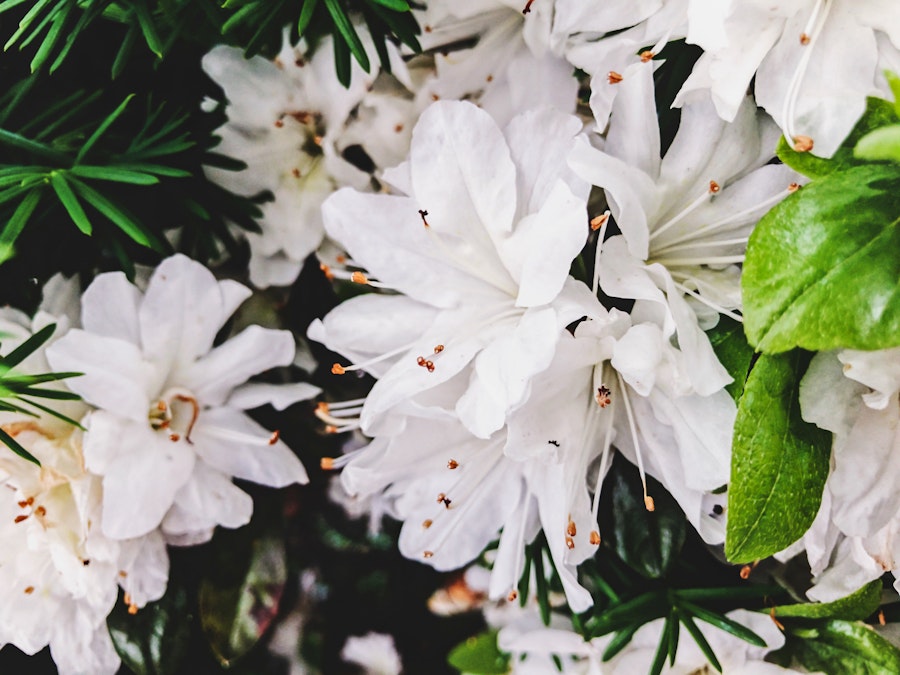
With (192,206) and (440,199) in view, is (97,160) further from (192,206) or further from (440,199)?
(440,199)

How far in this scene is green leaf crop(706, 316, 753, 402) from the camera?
0.52 metres

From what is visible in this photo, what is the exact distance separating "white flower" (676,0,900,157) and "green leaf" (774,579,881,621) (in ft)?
1.11

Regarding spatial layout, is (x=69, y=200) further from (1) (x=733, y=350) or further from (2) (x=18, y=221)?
(1) (x=733, y=350)

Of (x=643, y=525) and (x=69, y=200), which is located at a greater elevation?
(x=69, y=200)

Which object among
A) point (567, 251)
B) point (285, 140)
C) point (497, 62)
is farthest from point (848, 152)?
point (285, 140)

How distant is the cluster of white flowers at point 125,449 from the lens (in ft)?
2.15

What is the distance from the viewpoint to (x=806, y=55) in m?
0.48

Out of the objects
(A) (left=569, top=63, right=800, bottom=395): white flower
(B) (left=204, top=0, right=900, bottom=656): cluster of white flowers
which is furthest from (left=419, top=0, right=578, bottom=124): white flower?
(A) (left=569, top=63, right=800, bottom=395): white flower

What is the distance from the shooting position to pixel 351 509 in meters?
0.83

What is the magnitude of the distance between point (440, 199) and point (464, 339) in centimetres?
9

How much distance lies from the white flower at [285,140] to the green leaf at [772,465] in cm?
37

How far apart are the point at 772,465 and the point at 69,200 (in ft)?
1.52

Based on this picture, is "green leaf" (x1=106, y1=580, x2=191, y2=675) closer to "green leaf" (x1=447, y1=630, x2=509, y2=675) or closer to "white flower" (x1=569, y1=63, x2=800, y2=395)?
"green leaf" (x1=447, y1=630, x2=509, y2=675)

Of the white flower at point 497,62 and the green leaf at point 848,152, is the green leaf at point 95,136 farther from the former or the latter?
the green leaf at point 848,152
